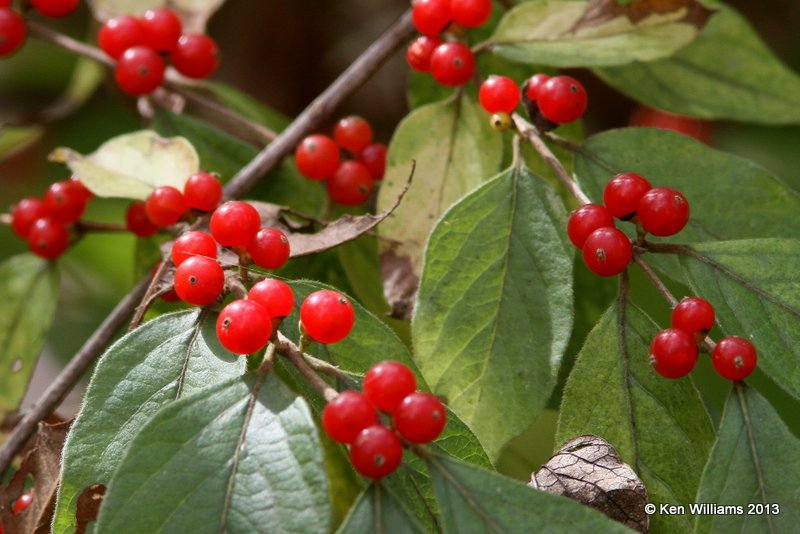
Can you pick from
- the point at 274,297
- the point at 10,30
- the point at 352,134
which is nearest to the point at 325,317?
the point at 274,297

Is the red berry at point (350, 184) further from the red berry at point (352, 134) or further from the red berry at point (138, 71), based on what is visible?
the red berry at point (138, 71)

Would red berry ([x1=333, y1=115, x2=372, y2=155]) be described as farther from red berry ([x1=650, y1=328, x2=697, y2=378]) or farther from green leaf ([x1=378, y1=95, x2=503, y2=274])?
red berry ([x1=650, y1=328, x2=697, y2=378])

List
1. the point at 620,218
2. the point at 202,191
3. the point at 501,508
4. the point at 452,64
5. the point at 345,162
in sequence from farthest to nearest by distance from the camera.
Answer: the point at 345,162 < the point at 452,64 < the point at 202,191 < the point at 620,218 < the point at 501,508

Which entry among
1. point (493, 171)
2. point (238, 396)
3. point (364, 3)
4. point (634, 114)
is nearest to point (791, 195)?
point (493, 171)

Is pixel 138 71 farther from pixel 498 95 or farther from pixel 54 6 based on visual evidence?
pixel 498 95

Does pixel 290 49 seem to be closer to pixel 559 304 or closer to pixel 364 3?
pixel 364 3

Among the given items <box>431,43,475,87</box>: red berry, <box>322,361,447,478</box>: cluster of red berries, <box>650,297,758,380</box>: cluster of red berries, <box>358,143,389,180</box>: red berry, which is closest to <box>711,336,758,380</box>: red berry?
<box>650,297,758,380</box>: cluster of red berries
